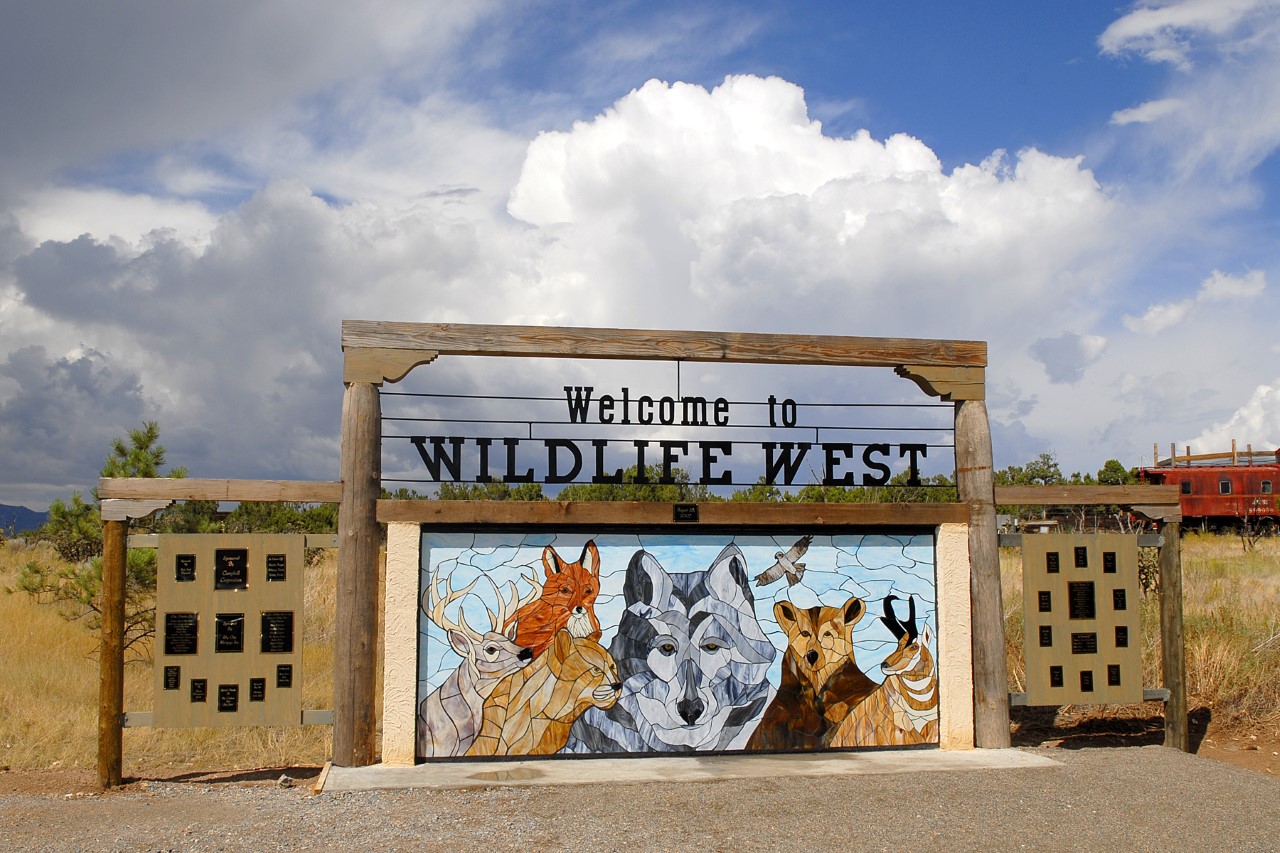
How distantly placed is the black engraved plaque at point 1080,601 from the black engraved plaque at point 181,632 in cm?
737

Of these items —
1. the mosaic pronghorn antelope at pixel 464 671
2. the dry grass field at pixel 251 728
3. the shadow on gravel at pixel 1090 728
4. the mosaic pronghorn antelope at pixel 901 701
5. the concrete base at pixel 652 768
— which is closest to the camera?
the concrete base at pixel 652 768

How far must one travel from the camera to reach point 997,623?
868 centimetres

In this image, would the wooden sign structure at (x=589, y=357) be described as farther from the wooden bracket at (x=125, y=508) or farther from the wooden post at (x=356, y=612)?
the wooden bracket at (x=125, y=508)

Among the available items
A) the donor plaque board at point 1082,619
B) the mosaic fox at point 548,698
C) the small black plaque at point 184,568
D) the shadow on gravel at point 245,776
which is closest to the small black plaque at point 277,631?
the small black plaque at point 184,568

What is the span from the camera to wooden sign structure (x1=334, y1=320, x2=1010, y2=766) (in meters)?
7.83

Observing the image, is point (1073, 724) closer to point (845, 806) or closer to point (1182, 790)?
point (1182, 790)

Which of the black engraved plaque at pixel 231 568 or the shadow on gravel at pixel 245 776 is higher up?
the black engraved plaque at pixel 231 568

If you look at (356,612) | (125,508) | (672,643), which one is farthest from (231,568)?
(672,643)

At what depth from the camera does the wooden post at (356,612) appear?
7.80 m

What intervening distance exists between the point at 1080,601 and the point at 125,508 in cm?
808

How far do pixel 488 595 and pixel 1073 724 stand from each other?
6.91 meters

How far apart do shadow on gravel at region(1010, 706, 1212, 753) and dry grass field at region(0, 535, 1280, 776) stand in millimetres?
143

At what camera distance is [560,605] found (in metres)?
8.12

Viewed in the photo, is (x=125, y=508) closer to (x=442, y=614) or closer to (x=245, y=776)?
(x=245, y=776)
